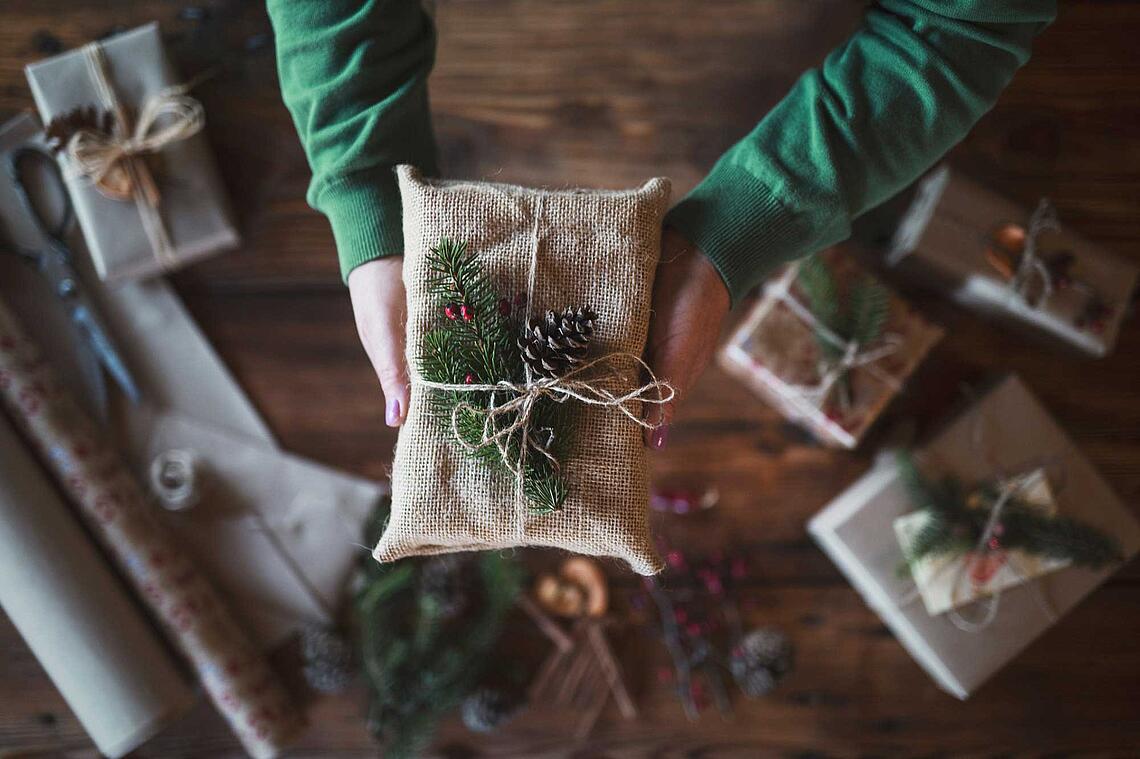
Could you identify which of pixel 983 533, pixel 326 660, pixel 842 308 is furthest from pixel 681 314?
pixel 326 660

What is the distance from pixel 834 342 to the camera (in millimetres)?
1066

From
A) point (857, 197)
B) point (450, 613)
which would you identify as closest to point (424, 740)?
point (450, 613)

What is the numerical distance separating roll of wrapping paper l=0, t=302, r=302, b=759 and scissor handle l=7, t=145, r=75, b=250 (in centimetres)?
13

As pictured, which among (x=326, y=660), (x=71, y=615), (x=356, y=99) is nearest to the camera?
(x=356, y=99)

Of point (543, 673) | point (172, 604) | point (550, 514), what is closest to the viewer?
point (550, 514)

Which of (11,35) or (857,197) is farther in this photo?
(11,35)

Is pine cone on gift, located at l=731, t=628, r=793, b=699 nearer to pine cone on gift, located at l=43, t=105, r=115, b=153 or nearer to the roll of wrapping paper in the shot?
the roll of wrapping paper

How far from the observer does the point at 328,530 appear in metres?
1.18

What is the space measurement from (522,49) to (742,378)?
0.61 m

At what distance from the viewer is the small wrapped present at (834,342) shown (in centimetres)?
106

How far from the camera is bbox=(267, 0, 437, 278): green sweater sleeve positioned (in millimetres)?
733

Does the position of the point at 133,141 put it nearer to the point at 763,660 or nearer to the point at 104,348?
the point at 104,348

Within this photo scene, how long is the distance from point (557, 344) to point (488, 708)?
68 centimetres

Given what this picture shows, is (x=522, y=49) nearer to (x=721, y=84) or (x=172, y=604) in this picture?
(x=721, y=84)
